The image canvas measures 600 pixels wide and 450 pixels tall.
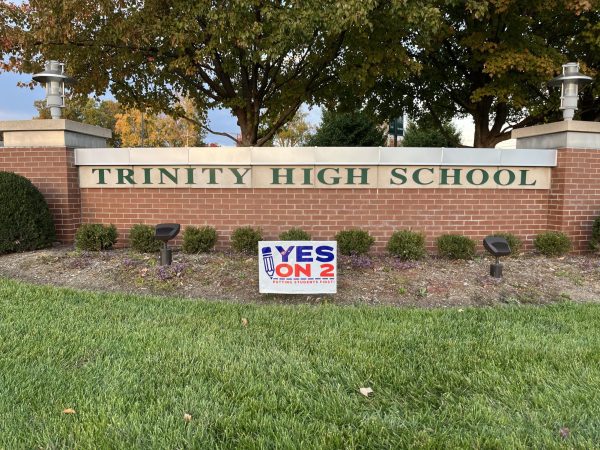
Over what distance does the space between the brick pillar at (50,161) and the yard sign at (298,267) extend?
437cm

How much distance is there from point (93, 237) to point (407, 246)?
4.69 m

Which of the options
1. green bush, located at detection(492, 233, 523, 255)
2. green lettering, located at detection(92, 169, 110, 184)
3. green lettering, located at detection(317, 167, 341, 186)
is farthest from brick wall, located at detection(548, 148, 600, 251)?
green lettering, located at detection(92, 169, 110, 184)

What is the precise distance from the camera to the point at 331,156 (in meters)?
7.62

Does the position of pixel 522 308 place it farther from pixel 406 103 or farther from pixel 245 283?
pixel 406 103

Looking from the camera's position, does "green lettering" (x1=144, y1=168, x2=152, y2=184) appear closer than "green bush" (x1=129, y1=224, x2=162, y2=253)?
No

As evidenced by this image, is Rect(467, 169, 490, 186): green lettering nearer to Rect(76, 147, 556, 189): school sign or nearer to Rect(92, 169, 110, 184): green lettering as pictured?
Rect(76, 147, 556, 189): school sign

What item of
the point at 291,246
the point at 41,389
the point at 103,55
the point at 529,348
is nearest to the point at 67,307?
the point at 41,389

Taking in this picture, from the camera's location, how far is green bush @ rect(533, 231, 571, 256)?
7.28 metres

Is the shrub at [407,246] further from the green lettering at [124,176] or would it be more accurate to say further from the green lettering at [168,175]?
the green lettering at [124,176]

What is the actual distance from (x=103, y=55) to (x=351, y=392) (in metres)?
10.1

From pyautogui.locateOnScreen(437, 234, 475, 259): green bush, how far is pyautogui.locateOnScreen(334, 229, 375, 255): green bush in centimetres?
109

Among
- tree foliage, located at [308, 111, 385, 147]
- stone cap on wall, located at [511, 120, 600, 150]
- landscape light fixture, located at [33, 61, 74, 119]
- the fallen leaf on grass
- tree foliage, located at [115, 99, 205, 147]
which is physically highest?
tree foliage, located at [115, 99, 205, 147]

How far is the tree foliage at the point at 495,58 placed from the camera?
10539mm

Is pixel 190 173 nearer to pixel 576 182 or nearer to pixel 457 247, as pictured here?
pixel 457 247
